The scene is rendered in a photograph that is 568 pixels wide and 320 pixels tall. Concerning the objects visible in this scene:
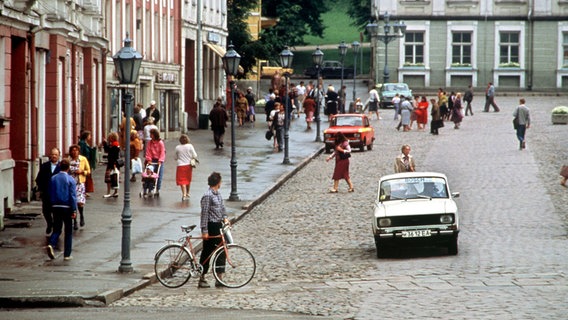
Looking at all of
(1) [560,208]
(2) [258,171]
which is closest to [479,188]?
(1) [560,208]

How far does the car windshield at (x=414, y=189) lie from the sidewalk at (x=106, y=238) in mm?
4341

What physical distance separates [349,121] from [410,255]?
28.3 m

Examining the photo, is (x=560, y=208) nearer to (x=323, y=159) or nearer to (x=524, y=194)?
(x=524, y=194)

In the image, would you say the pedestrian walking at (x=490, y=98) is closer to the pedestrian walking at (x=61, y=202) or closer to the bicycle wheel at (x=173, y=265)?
the pedestrian walking at (x=61, y=202)

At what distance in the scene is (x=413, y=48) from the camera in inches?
3477

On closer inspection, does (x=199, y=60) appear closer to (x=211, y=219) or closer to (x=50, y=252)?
(x=50, y=252)

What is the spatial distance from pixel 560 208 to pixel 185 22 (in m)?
33.9

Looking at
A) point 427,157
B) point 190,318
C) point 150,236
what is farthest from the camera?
point 427,157

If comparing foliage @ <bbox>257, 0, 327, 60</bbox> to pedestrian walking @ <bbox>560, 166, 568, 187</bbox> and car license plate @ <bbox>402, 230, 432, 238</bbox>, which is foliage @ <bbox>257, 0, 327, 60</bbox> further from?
car license plate @ <bbox>402, 230, 432, 238</bbox>

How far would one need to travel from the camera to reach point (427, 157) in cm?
4584

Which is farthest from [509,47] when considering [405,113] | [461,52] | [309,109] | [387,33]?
[405,113]

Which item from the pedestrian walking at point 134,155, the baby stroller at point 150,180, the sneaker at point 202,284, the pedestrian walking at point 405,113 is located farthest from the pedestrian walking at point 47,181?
the pedestrian walking at point 405,113

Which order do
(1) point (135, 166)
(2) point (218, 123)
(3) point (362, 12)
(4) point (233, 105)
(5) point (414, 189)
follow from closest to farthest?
(5) point (414, 189) → (4) point (233, 105) → (1) point (135, 166) → (2) point (218, 123) → (3) point (362, 12)

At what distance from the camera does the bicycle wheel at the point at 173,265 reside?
66.5 ft
